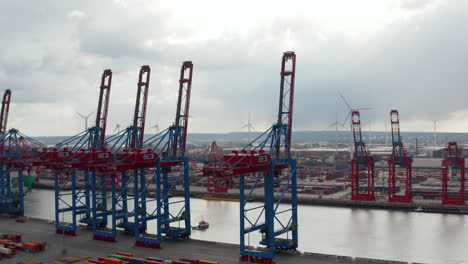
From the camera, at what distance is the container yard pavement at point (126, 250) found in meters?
25.5

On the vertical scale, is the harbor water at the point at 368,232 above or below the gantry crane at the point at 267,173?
below

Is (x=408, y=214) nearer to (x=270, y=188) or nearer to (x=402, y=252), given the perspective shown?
(x=402, y=252)

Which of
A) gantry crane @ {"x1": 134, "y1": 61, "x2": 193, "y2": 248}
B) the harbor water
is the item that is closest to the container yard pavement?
gantry crane @ {"x1": 134, "y1": 61, "x2": 193, "y2": 248}

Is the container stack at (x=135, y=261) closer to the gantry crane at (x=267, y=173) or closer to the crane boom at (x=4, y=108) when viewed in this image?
the gantry crane at (x=267, y=173)

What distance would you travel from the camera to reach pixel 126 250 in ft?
93.2

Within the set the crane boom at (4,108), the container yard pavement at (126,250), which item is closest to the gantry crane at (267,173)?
the container yard pavement at (126,250)

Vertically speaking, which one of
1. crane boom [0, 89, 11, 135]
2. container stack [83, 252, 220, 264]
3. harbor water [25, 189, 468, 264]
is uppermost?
crane boom [0, 89, 11, 135]

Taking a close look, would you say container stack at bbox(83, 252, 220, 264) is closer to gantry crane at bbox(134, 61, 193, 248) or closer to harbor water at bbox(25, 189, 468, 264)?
gantry crane at bbox(134, 61, 193, 248)

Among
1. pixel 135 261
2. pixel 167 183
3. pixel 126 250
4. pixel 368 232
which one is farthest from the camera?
pixel 368 232

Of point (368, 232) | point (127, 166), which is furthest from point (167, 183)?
point (368, 232)

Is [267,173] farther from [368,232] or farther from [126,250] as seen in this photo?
[368,232]

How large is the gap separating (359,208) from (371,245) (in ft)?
64.7

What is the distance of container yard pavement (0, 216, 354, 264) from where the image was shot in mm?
25453

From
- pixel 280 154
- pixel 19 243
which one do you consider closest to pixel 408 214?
pixel 280 154
